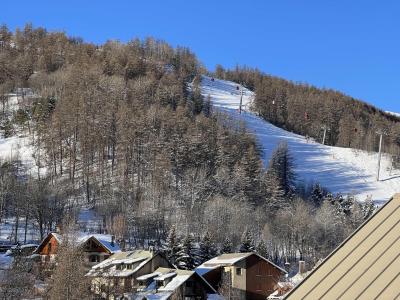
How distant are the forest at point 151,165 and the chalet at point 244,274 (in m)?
4.18

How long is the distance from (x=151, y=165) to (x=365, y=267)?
81.0 m

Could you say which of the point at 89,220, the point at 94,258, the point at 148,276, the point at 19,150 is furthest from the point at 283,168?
the point at 148,276

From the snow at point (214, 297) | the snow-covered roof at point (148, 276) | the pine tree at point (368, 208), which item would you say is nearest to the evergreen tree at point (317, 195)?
the pine tree at point (368, 208)

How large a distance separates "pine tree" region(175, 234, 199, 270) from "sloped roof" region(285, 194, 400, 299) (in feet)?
155

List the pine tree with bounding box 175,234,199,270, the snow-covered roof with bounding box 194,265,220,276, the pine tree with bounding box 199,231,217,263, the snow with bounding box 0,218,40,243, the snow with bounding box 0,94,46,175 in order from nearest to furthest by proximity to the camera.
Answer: the snow-covered roof with bounding box 194,265,220,276 → the pine tree with bounding box 175,234,199,270 → the pine tree with bounding box 199,231,217,263 → the snow with bounding box 0,218,40,243 → the snow with bounding box 0,94,46,175

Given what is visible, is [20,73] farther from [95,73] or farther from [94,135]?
[94,135]

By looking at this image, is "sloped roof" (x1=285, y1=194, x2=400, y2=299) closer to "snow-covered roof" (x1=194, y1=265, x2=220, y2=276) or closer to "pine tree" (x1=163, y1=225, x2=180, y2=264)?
"snow-covered roof" (x1=194, y1=265, x2=220, y2=276)

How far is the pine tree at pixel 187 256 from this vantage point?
52281 millimetres

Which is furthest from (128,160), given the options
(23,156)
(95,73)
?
(95,73)

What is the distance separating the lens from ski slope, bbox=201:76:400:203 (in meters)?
99.7

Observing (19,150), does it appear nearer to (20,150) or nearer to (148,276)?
(20,150)

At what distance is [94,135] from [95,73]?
96.2 feet

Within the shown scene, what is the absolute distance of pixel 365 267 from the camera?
208 inches

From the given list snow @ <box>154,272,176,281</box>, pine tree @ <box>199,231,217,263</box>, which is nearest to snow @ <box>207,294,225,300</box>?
snow @ <box>154,272,176,281</box>
